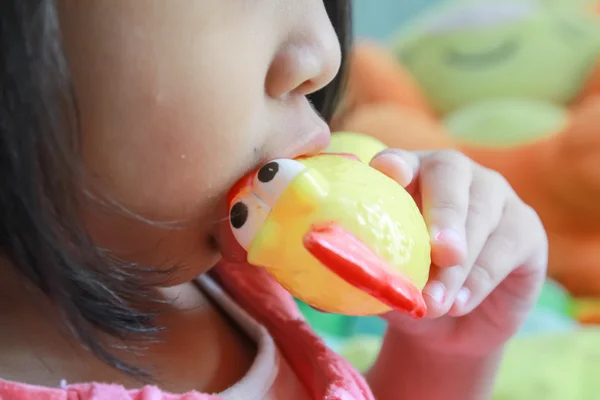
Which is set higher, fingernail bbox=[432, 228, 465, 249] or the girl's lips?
the girl's lips

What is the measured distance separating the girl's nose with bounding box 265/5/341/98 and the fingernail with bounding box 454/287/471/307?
159mm

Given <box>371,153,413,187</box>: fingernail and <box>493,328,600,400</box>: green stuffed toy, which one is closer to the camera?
<box>371,153,413,187</box>: fingernail

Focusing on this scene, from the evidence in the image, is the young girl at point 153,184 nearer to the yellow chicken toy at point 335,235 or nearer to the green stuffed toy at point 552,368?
the yellow chicken toy at point 335,235

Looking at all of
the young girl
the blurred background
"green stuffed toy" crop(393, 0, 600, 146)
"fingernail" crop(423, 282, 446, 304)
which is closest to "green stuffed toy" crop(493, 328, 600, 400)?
the young girl

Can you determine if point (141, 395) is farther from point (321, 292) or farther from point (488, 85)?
point (488, 85)

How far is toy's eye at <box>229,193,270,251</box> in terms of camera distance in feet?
1.20

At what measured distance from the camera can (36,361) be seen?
1.35 ft

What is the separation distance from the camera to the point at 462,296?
1.52 ft

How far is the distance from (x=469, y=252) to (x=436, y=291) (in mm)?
72

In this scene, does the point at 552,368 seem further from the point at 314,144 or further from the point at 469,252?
the point at 314,144

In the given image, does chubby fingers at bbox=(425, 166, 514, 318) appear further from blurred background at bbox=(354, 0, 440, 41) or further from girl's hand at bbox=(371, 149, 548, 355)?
blurred background at bbox=(354, 0, 440, 41)

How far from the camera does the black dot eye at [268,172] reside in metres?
0.37

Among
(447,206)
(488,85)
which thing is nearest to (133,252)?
(447,206)

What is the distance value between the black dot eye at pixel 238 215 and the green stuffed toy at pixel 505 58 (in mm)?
924
